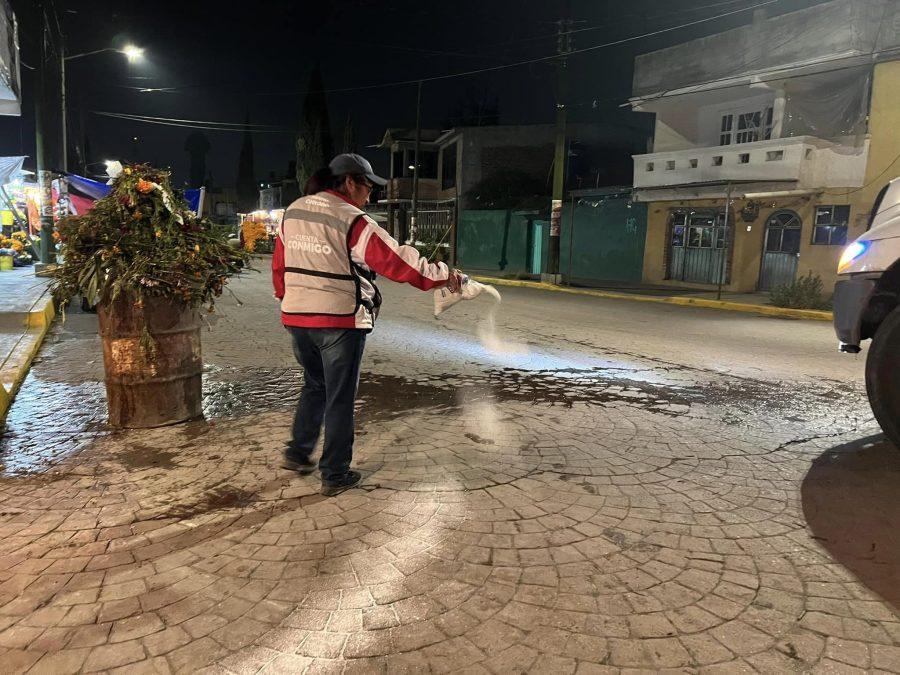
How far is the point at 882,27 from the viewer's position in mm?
15125

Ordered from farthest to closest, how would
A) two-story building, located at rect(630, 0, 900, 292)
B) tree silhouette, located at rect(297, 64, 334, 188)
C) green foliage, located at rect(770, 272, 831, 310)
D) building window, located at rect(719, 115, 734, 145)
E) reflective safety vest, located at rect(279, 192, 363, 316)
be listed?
tree silhouette, located at rect(297, 64, 334, 188) < building window, located at rect(719, 115, 734, 145) < two-story building, located at rect(630, 0, 900, 292) < green foliage, located at rect(770, 272, 831, 310) < reflective safety vest, located at rect(279, 192, 363, 316)

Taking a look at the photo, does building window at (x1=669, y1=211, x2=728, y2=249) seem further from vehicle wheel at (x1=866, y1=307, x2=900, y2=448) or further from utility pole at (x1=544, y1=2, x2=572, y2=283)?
vehicle wheel at (x1=866, y1=307, x2=900, y2=448)

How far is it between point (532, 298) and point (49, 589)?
14305 mm

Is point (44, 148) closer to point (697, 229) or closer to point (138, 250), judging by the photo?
point (138, 250)

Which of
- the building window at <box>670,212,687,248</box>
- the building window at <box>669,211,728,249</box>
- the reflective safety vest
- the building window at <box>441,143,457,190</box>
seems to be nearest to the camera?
the reflective safety vest

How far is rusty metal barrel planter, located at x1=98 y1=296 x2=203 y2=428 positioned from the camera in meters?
4.54

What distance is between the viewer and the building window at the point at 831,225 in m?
16.5

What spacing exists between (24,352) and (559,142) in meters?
16.5

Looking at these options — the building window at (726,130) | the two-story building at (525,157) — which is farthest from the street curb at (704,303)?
the two-story building at (525,157)

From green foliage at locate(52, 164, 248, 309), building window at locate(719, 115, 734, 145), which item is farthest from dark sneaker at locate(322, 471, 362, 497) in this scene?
building window at locate(719, 115, 734, 145)

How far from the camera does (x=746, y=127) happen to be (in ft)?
65.8

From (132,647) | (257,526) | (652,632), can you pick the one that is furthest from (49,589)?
(652,632)

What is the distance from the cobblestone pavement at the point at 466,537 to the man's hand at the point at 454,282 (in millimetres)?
1171

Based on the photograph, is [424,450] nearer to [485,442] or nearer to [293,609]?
[485,442]
